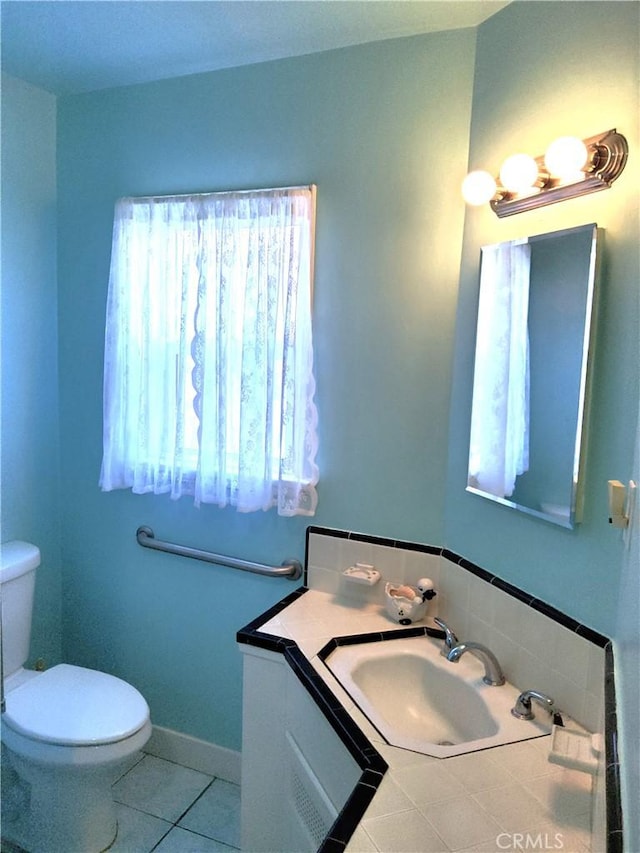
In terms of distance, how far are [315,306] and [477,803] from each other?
1.37 metres

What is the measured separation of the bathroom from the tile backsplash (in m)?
0.05

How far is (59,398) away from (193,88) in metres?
1.26

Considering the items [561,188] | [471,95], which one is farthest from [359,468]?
[471,95]

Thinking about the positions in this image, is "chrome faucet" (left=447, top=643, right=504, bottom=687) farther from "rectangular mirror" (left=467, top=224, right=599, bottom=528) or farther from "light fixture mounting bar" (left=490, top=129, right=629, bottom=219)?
"light fixture mounting bar" (left=490, top=129, right=629, bottom=219)

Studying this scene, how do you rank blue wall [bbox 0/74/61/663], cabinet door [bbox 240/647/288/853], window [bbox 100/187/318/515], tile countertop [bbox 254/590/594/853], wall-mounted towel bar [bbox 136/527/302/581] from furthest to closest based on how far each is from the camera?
blue wall [bbox 0/74/61/663], wall-mounted towel bar [bbox 136/527/302/581], window [bbox 100/187/318/515], cabinet door [bbox 240/647/288/853], tile countertop [bbox 254/590/594/853]

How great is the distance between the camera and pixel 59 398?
2.35 m

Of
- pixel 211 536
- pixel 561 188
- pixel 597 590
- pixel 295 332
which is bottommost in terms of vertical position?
pixel 211 536

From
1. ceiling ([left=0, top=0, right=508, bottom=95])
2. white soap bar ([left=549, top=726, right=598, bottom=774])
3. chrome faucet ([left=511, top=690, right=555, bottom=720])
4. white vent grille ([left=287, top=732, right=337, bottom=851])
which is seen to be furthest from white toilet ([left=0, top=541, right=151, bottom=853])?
ceiling ([left=0, top=0, right=508, bottom=95])

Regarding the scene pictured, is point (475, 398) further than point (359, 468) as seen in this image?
No

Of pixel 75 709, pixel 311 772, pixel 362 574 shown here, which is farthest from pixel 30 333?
pixel 311 772

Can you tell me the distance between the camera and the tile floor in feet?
6.30

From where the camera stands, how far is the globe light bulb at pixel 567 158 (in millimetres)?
1209

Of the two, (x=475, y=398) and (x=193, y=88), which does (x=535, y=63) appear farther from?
(x=193, y=88)

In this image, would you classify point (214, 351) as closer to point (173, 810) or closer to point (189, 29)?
point (189, 29)
